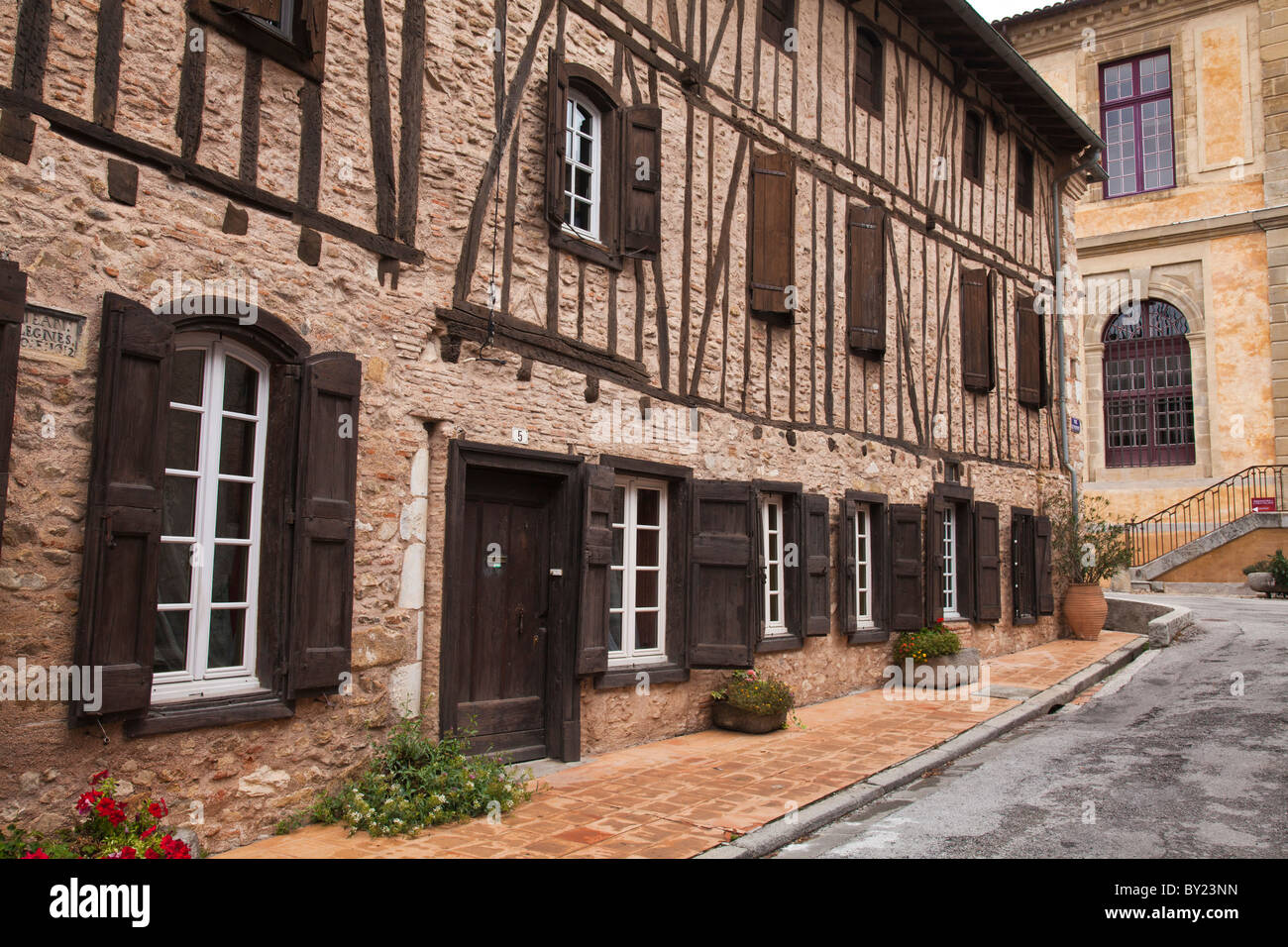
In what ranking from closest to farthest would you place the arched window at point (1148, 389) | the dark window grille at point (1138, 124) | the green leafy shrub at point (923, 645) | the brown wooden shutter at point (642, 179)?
1. the brown wooden shutter at point (642, 179)
2. the green leafy shrub at point (923, 645)
3. the arched window at point (1148, 389)
4. the dark window grille at point (1138, 124)

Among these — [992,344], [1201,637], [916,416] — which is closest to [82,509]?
[916,416]

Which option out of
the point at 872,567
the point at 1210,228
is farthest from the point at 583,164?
the point at 1210,228

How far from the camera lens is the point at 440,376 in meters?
5.54

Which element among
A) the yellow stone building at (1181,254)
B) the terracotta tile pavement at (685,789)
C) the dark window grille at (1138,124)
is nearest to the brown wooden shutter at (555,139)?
the terracotta tile pavement at (685,789)

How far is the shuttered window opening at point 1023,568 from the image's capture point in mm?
12531

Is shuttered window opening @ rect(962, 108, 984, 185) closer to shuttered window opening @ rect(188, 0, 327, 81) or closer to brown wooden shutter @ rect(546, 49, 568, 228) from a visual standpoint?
brown wooden shutter @ rect(546, 49, 568, 228)

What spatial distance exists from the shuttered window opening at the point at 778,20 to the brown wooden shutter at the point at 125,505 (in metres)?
6.46

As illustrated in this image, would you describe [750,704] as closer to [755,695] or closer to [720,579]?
[755,695]

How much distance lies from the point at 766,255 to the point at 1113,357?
16160 millimetres

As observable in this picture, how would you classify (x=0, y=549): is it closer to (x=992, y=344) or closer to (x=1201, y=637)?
(x=992, y=344)

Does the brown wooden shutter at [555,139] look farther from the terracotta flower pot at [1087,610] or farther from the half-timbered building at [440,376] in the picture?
the terracotta flower pot at [1087,610]

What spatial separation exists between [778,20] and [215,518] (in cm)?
700

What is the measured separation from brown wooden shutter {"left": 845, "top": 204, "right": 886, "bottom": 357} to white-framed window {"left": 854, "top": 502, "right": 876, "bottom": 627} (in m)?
1.69

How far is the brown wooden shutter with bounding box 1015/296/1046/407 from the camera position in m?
13.1
